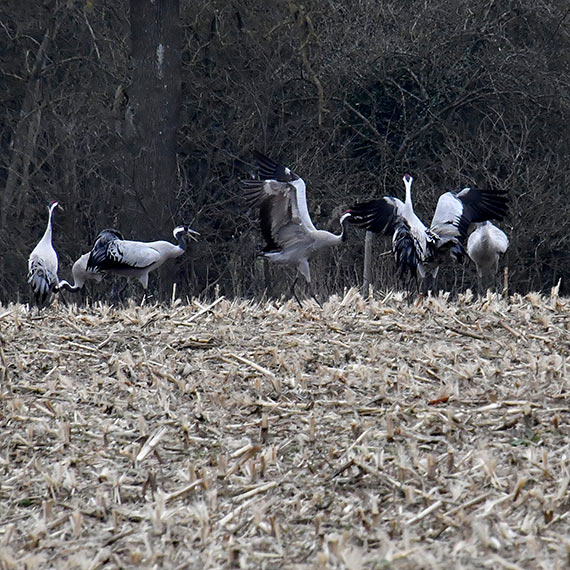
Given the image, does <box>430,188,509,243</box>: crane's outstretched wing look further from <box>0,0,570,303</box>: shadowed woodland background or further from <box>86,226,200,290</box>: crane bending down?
<box>0,0,570,303</box>: shadowed woodland background

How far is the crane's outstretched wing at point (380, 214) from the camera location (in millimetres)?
10305

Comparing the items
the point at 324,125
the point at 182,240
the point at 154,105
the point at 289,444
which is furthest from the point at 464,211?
the point at 289,444

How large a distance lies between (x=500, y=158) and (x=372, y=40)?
228 cm

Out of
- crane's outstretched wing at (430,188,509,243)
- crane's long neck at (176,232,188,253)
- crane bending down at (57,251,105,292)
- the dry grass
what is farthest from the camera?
crane's long neck at (176,232,188,253)

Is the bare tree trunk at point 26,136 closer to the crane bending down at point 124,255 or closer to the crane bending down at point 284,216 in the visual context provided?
the crane bending down at point 124,255

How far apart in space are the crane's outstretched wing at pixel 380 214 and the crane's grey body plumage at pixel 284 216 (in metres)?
0.44

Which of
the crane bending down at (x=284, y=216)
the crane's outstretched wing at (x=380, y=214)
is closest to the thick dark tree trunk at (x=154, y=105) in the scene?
the crane bending down at (x=284, y=216)

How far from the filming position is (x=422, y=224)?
10.4 m

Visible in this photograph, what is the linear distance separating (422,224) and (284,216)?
1.23 metres

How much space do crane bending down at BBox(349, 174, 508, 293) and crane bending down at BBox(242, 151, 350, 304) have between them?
42 centimetres

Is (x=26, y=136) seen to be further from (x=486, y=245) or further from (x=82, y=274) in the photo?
(x=486, y=245)

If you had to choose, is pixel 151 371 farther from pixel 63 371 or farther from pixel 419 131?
pixel 419 131

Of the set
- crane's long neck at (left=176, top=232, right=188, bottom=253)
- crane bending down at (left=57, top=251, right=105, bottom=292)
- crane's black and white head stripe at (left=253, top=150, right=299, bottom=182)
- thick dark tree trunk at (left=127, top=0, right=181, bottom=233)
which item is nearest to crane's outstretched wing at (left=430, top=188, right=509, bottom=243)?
crane's black and white head stripe at (left=253, top=150, right=299, bottom=182)

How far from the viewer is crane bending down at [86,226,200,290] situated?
1164 cm
